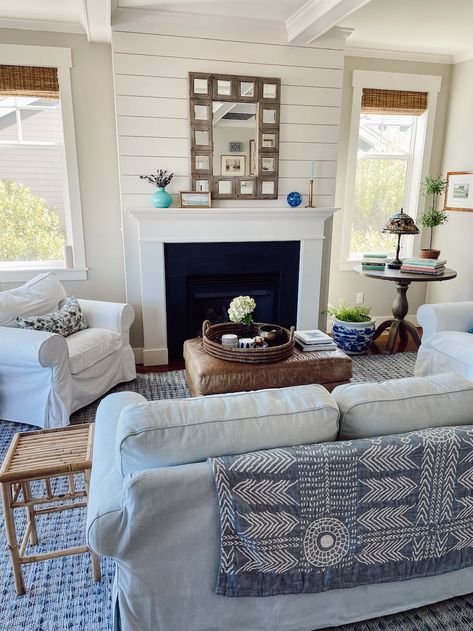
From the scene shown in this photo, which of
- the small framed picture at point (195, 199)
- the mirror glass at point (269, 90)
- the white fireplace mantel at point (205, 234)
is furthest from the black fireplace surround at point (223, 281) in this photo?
the mirror glass at point (269, 90)

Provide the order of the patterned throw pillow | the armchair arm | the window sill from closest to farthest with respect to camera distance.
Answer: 1. the patterned throw pillow
2. the armchair arm
3. the window sill

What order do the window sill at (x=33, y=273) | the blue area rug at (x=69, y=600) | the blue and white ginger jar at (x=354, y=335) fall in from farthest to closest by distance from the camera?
the blue and white ginger jar at (x=354, y=335), the window sill at (x=33, y=273), the blue area rug at (x=69, y=600)

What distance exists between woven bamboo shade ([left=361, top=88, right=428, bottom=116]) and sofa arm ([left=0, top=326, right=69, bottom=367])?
3533 mm

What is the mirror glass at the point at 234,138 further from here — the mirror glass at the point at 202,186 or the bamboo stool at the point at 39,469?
the bamboo stool at the point at 39,469

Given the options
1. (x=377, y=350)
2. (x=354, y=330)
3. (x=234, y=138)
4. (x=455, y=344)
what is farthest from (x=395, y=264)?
(x=234, y=138)

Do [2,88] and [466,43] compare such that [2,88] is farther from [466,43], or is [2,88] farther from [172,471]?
[466,43]

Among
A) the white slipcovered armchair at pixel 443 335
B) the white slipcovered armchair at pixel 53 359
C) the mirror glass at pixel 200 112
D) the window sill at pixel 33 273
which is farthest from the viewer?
the window sill at pixel 33 273

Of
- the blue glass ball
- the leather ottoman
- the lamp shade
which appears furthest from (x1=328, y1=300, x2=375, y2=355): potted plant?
the leather ottoman

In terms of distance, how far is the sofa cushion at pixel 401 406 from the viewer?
143 cm

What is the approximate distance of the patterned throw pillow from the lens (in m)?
3.02

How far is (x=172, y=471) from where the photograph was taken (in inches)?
47.7

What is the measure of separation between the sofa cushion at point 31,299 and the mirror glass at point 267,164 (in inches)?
74.2

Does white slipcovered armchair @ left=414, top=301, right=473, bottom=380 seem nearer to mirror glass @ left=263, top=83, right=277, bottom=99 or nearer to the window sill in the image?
mirror glass @ left=263, top=83, right=277, bottom=99

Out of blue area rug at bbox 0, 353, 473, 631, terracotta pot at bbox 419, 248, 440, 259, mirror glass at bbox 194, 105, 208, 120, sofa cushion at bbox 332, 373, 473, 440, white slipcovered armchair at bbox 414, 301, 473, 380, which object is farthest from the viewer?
terracotta pot at bbox 419, 248, 440, 259
